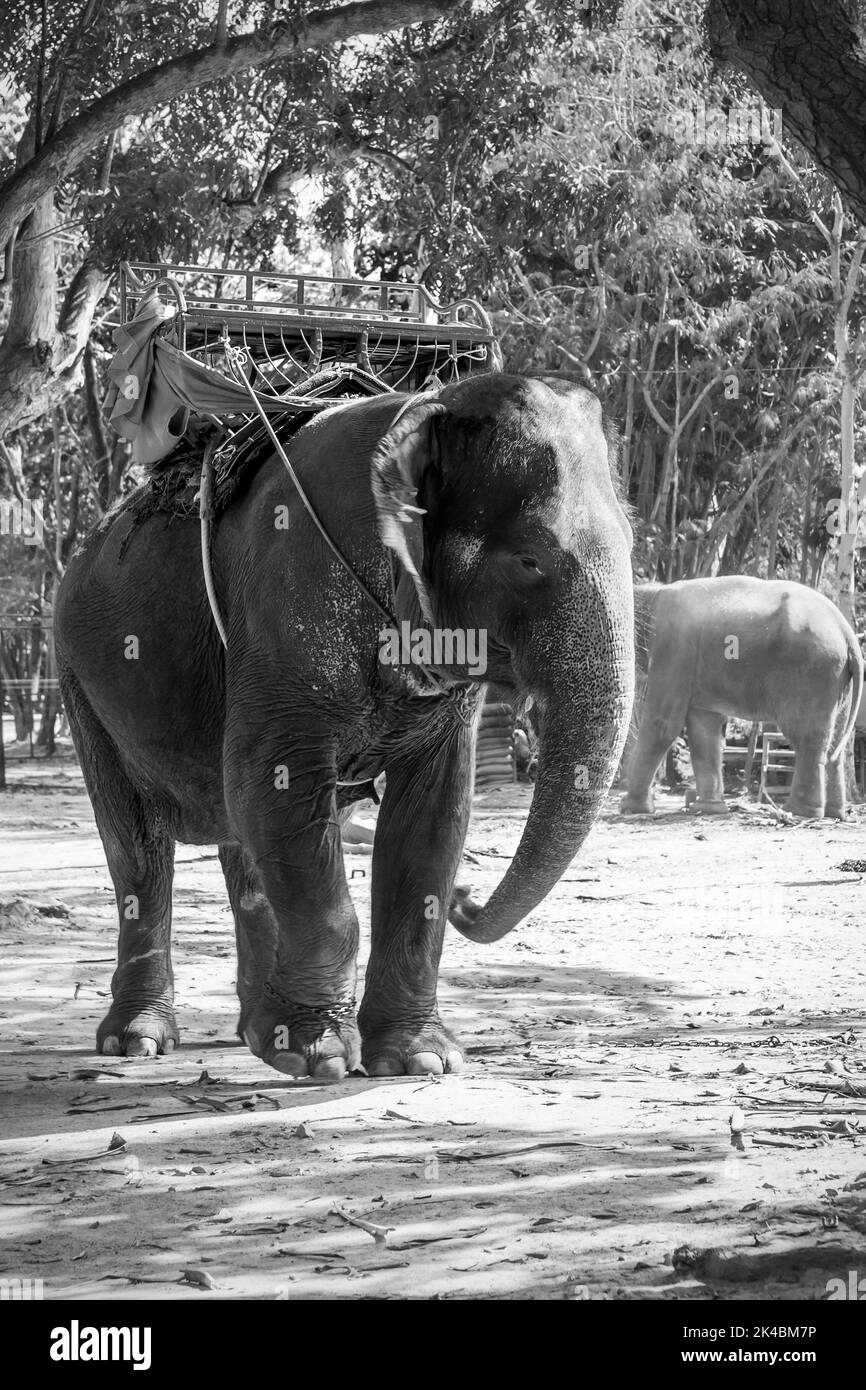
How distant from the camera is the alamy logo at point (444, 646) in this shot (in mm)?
5195

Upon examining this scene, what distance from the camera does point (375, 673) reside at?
218 inches

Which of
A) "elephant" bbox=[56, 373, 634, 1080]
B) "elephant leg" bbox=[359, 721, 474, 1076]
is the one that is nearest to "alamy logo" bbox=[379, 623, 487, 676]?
"elephant" bbox=[56, 373, 634, 1080]

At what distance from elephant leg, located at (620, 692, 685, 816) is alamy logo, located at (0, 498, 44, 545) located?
40.3 ft

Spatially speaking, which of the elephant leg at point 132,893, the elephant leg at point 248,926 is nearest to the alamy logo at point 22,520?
the elephant leg at point 132,893

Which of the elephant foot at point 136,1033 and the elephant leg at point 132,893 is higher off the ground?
the elephant leg at point 132,893

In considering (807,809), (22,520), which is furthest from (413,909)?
(22,520)

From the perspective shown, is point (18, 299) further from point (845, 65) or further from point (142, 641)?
point (845, 65)

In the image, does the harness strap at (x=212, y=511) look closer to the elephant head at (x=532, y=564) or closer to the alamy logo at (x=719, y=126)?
the elephant head at (x=532, y=564)

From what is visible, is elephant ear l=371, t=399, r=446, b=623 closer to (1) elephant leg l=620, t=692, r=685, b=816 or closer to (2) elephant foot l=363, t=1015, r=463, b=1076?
Result: (2) elephant foot l=363, t=1015, r=463, b=1076

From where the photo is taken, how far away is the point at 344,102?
13.1 m

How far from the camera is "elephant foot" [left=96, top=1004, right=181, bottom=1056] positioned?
6.37 meters

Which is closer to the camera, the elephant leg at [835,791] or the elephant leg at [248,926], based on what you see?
the elephant leg at [248,926]

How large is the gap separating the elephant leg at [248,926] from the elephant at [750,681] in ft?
32.6

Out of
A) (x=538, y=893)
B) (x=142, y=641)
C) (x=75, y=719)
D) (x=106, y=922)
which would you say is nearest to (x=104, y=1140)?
(x=538, y=893)
